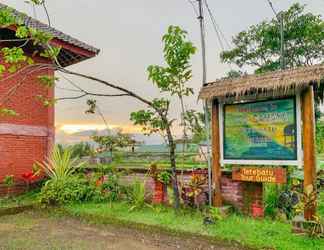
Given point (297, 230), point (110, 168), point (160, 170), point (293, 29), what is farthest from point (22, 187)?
point (293, 29)

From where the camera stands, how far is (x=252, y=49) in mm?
22469

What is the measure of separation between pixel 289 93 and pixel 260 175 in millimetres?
1511

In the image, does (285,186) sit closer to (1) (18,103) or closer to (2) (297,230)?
(2) (297,230)

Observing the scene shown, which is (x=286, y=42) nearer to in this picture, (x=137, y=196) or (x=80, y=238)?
(x=137, y=196)

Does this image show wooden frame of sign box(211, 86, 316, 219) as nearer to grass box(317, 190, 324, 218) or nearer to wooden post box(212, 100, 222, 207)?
wooden post box(212, 100, 222, 207)

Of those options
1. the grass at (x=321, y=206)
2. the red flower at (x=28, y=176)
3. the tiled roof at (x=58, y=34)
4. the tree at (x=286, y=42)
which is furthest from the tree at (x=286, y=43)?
the red flower at (x=28, y=176)

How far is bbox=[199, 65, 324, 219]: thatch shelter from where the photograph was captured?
17.1 ft

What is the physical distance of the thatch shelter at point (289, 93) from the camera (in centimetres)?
520

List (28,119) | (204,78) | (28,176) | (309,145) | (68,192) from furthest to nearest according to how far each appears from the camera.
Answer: (28,119) → (28,176) → (68,192) → (204,78) → (309,145)

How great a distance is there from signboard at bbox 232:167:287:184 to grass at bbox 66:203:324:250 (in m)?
0.71

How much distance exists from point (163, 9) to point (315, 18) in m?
12.9

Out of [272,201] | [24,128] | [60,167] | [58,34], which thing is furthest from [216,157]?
[58,34]

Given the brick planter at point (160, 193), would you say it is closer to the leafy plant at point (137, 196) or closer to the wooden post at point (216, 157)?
the leafy plant at point (137, 196)

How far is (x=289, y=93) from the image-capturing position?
561cm
